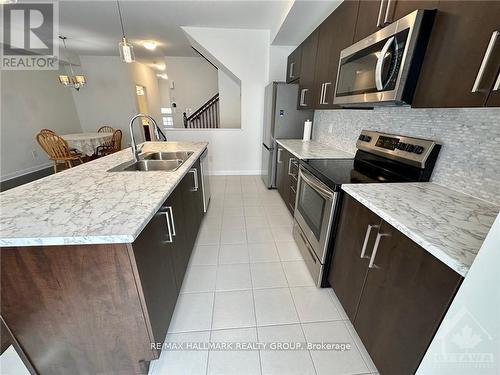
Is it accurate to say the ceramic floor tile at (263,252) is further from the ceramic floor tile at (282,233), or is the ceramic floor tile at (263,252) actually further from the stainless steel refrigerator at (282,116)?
the stainless steel refrigerator at (282,116)

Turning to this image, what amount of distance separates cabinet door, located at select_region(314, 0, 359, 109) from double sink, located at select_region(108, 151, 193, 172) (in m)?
1.50

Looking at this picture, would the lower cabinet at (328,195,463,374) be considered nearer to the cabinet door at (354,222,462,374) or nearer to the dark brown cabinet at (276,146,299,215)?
the cabinet door at (354,222,462,374)

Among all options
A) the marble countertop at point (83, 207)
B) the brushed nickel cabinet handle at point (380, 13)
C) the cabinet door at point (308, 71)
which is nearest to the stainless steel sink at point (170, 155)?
the marble countertop at point (83, 207)

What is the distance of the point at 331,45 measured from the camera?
1.93 meters

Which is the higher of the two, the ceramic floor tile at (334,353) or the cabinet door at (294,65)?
the cabinet door at (294,65)

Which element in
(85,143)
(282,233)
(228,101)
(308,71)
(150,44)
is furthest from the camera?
(228,101)

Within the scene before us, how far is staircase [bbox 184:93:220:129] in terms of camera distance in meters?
5.85

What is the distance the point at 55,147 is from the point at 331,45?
474cm

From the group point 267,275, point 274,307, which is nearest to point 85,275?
point 274,307

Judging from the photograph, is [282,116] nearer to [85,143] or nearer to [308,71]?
[308,71]

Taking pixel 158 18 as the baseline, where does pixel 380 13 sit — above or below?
below

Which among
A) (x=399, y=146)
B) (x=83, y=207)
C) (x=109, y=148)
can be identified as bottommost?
(x=109, y=148)

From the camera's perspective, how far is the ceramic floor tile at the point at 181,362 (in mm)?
1108

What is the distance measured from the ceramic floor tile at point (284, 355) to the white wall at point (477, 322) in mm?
681
